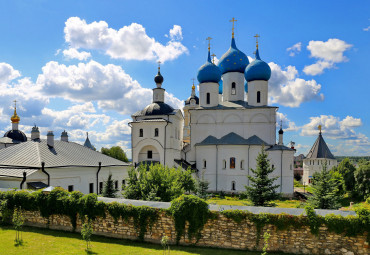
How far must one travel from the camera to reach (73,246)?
10.4 meters

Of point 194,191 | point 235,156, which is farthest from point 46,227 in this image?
point 235,156

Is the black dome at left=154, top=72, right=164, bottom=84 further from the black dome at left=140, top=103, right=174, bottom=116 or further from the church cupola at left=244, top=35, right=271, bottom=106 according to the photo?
the church cupola at left=244, top=35, right=271, bottom=106

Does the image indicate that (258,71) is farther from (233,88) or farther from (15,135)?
(15,135)

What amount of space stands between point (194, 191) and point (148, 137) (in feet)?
28.8

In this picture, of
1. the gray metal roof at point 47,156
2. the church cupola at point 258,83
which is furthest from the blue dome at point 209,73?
the gray metal roof at point 47,156

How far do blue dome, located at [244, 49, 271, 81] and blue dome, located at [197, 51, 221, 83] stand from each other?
11.7 feet

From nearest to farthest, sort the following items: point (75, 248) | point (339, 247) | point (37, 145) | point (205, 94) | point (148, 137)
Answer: point (339, 247) < point (75, 248) < point (37, 145) < point (148, 137) < point (205, 94)

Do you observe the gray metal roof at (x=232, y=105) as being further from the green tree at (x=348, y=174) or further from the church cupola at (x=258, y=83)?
the green tree at (x=348, y=174)

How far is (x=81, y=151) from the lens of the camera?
73.2ft

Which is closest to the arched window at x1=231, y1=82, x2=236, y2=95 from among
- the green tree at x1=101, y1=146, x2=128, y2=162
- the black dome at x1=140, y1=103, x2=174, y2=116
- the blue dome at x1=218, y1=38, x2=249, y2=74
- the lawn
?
the blue dome at x1=218, y1=38, x2=249, y2=74

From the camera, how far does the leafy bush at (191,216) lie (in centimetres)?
1064

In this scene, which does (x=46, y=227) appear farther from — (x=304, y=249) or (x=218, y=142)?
(x=218, y=142)

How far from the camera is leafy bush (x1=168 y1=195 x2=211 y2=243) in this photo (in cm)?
1064

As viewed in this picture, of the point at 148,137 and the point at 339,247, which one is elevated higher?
the point at 148,137
